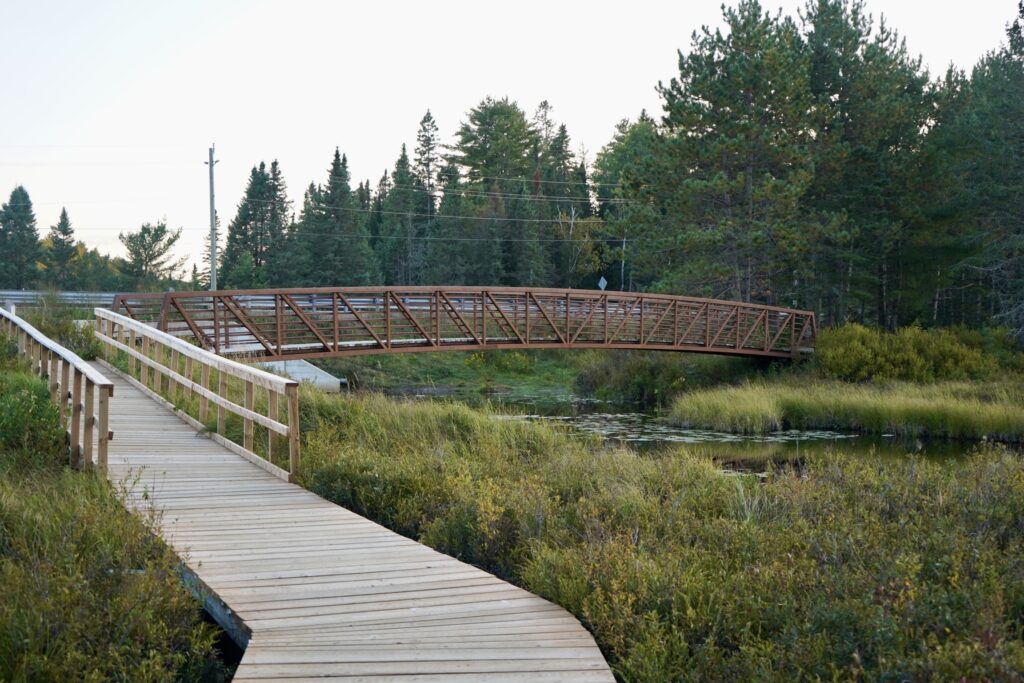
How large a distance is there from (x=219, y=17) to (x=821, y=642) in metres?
14.9

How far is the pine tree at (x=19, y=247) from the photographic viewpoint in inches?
2331

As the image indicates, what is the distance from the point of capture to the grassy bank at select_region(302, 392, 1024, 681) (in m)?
4.48

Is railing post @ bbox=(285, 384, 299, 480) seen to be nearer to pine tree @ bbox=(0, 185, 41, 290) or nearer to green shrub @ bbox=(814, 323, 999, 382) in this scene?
green shrub @ bbox=(814, 323, 999, 382)

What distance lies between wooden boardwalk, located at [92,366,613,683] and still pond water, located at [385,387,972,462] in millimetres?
7609

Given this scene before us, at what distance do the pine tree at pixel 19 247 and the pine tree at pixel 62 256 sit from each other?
39.0 inches

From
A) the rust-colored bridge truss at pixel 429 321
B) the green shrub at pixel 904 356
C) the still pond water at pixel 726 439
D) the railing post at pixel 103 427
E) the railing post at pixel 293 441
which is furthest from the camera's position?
the green shrub at pixel 904 356

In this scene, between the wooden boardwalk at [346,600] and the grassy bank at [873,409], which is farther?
the grassy bank at [873,409]

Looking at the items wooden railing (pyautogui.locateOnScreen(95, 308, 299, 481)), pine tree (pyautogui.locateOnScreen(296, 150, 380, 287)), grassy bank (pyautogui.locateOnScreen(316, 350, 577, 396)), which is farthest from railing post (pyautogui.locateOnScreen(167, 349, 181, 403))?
pine tree (pyautogui.locateOnScreen(296, 150, 380, 287))

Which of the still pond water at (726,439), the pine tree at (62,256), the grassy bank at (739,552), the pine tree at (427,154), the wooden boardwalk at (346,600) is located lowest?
the still pond water at (726,439)

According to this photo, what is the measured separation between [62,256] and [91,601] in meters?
61.4

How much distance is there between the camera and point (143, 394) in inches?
555

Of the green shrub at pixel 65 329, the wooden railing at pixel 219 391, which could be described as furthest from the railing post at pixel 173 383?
the green shrub at pixel 65 329

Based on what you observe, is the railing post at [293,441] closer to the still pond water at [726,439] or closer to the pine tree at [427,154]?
the still pond water at [726,439]

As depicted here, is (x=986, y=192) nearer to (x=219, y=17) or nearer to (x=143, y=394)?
(x=219, y=17)
